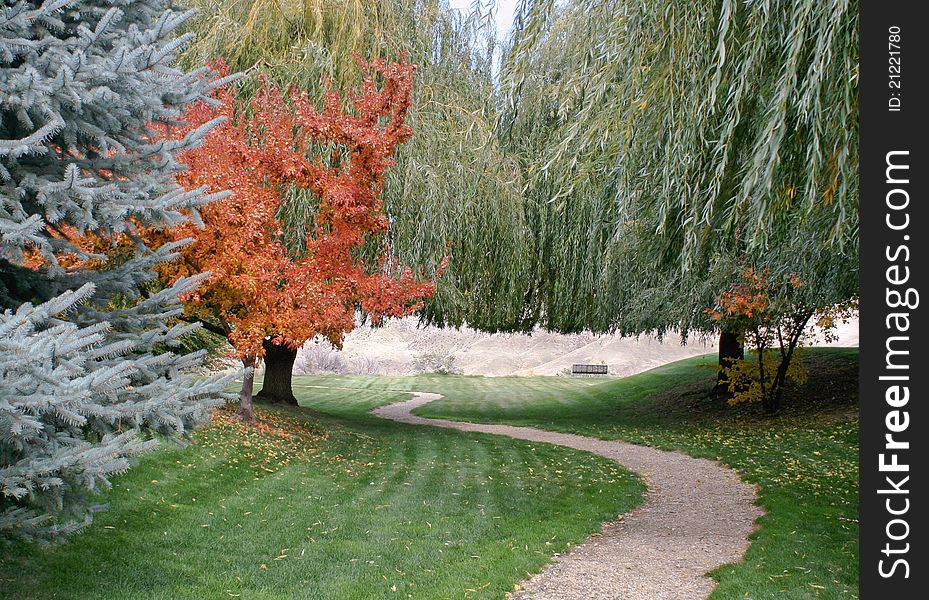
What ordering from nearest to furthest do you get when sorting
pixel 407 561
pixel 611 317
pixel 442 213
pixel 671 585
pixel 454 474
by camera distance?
pixel 671 585 < pixel 407 561 < pixel 454 474 < pixel 442 213 < pixel 611 317

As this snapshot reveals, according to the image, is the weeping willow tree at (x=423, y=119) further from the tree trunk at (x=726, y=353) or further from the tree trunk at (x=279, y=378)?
the tree trunk at (x=726, y=353)

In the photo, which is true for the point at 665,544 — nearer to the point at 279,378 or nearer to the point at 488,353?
the point at 279,378

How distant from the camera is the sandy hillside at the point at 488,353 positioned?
44188 mm

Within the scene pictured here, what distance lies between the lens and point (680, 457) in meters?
11.3

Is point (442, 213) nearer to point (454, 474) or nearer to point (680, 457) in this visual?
point (454, 474)

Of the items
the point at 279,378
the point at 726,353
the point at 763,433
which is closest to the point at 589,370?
the point at 726,353

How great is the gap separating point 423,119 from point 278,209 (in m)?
2.50

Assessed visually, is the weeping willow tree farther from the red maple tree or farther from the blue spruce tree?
the blue spruce tree

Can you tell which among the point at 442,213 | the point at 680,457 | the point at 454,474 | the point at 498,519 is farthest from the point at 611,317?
the point at 498,519

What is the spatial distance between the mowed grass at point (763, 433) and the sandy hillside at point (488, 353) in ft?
38.1

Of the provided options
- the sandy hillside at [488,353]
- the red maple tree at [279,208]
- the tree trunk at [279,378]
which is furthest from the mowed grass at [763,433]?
the sandy hillside at [488,353]

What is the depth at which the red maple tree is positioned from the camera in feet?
28.1

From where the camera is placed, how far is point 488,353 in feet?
183

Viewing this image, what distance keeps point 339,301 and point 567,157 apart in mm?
4664
